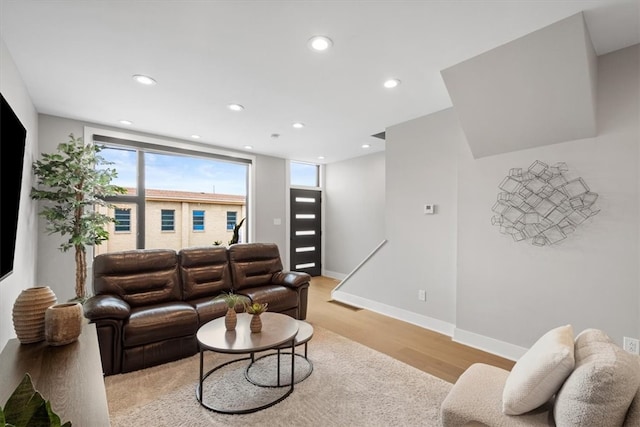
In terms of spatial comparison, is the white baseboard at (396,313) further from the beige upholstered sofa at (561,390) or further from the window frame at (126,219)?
the window frame at (126,219)

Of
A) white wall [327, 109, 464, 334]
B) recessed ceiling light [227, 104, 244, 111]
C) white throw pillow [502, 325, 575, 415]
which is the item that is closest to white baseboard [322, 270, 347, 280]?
white wall [327, 109, 464, 334]

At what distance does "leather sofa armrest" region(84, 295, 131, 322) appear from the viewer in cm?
235

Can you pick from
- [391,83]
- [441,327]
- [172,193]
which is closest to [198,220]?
[172,193]

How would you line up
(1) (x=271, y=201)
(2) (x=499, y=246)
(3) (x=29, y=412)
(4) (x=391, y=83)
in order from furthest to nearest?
(1) (x=271, y=201), (2) (x=499, y=246), (4) (x=391, y=83), (3) (x=29, y=412)

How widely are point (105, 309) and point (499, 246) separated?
3578mm

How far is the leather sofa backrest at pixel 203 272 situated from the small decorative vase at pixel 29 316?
1707 mm

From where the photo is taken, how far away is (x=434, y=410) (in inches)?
78.6

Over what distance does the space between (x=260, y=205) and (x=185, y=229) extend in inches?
57.4

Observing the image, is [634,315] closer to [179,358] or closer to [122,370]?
[179,358]

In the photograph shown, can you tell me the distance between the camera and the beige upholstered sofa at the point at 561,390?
3.41 feet

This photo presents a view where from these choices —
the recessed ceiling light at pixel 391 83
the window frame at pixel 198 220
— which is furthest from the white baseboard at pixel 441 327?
the window frame at pixel 198 220

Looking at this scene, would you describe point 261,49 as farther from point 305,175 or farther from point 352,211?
point 305,175

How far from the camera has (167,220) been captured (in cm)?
512

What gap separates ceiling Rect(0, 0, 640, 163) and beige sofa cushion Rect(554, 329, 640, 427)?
195 centimetres
